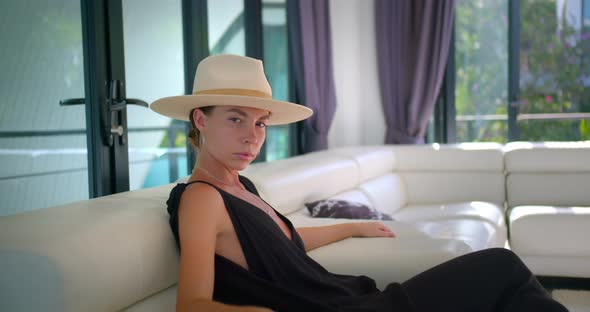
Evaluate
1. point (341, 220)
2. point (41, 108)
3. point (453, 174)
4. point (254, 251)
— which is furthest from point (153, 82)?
point (453, 174)

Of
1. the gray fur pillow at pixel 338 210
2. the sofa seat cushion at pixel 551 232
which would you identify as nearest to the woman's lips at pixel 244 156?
the gray fur pillow at pixel 338 210

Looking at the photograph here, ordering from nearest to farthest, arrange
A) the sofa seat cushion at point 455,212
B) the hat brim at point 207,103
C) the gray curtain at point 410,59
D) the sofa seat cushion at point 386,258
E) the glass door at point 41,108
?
the hat brim at point 207,103 → the sofa seat cushion at point 386,258 → the glass door at point 41,108 → the sofa seat cushion at point 455,212 → the gray curtain at point 410,59

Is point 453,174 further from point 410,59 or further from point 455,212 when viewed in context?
point 410,59

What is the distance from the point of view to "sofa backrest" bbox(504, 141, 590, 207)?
3.94 metres

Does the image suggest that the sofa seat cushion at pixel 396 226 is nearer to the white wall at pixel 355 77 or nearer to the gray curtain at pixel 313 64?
the gray curtain at pixel 313 64

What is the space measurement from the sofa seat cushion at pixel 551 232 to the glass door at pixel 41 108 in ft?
8.09

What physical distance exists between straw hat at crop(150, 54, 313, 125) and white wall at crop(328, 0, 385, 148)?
3590 mm

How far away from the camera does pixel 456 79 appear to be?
5.23m

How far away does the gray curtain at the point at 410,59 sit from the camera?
4.94 m

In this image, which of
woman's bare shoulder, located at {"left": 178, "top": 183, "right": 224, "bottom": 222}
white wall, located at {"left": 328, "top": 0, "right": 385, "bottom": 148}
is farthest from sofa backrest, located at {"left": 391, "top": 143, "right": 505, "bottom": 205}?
woman's bare shoulder, located at {"left": 178, "top": 183, "right": 224, "bottom": 222}

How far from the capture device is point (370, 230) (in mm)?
1846

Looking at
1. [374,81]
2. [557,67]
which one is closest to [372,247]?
[374,81]

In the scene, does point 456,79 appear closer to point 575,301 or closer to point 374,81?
point 374,81

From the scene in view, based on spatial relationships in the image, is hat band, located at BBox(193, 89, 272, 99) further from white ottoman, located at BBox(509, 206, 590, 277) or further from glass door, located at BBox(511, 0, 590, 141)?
glass door, located at BBox(511, 0, 590, 141)
